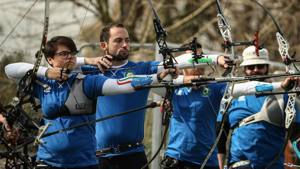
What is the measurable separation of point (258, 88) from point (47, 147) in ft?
5.69

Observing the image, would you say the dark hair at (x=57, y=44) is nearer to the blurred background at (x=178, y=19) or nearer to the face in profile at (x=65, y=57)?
the face in profile at (x=65, y=57)

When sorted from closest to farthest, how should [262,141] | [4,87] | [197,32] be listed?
1. [262,141]
2. [4,87]
3. [197,32]

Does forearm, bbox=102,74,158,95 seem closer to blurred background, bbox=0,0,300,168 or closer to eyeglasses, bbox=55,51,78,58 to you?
eyeglasses, bbox=55,51,78,58

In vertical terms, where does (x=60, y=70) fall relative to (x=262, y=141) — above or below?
above

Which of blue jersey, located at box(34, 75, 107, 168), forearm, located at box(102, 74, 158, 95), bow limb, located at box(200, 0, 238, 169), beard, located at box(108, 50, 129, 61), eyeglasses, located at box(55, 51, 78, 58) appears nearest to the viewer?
forearm, located at box(102, 74, 158, 95)

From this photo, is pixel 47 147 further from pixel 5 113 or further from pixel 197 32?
pixel 197 32

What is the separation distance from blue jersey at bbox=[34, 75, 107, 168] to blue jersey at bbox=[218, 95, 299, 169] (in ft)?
5.44

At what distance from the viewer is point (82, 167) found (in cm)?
Answer: 792

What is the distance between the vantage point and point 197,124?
938cm

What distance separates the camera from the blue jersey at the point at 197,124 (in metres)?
9.37

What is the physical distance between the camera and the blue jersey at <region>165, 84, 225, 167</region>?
9.37 metres

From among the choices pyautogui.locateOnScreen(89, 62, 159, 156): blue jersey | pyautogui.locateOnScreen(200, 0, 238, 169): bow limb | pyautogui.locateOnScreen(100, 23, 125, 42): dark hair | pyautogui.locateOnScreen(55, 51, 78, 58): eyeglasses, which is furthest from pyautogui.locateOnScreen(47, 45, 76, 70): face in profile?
pyautogui.locateOnScreen(200, 0, 238, 169): bow limb

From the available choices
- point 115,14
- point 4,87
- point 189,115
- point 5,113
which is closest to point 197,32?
point 115,14

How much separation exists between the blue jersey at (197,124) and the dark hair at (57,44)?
5.45 feet
